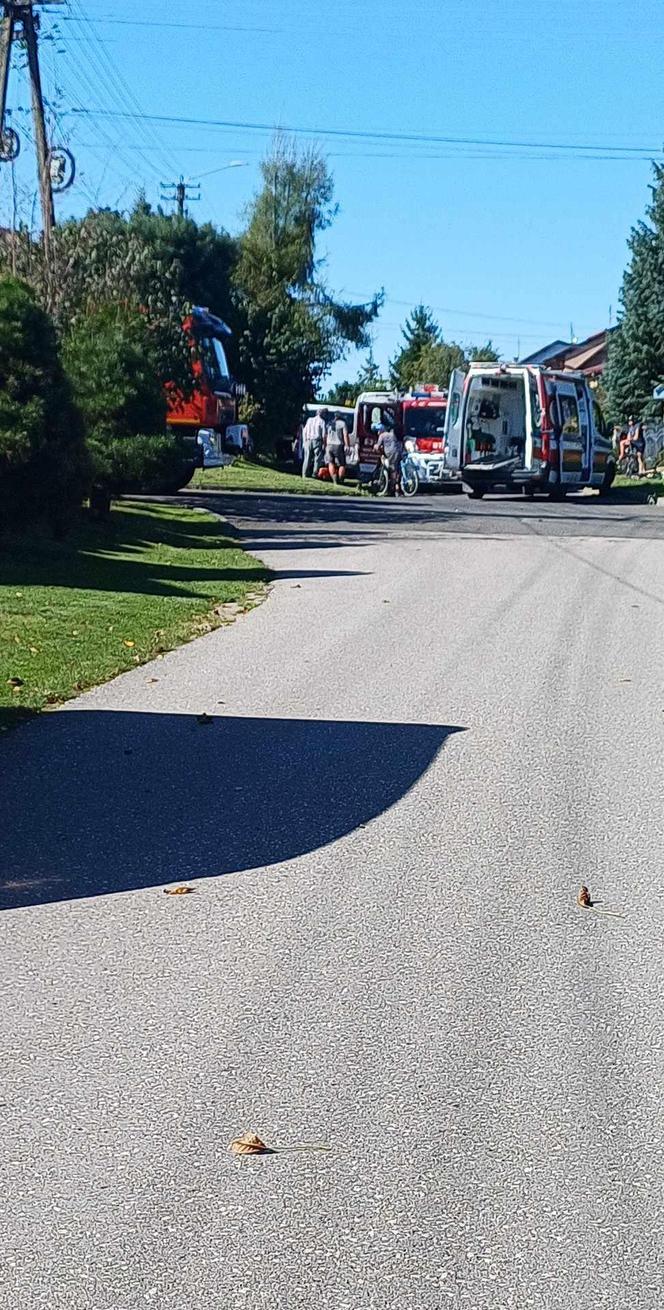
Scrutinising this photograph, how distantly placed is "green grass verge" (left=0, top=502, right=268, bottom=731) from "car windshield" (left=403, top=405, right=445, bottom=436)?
768 inches

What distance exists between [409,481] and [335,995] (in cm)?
3266

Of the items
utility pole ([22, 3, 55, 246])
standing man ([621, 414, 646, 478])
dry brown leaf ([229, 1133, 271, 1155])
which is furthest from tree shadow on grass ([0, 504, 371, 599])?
standing man ([621, 414, 646, 478])

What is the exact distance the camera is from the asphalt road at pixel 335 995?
149 inches

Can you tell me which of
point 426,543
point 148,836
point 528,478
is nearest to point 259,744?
point 148,836

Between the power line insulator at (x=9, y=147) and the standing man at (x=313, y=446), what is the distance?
13.4 metres

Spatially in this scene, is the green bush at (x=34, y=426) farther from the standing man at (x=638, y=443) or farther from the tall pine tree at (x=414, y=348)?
the tall pine tree at (x=414, y=348)

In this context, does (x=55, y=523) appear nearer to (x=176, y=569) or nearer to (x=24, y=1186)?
(x=176, y=569)

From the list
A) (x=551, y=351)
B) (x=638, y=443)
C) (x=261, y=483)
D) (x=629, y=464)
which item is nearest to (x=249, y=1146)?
(x=261, y=483)

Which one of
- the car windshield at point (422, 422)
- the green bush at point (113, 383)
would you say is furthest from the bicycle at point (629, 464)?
the green bush at point (113, 383)

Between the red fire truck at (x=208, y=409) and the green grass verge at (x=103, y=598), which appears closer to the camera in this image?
the green grass verge at (x=103, y=598)

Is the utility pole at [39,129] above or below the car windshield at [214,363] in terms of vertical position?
above

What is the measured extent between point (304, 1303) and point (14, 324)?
13.8 m

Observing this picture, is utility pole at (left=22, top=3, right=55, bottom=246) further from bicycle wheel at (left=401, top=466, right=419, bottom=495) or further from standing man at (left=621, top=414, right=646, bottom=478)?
standing man at (left=621, top=414, right=646, bottom=478)

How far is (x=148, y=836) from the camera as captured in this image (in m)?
7.21
